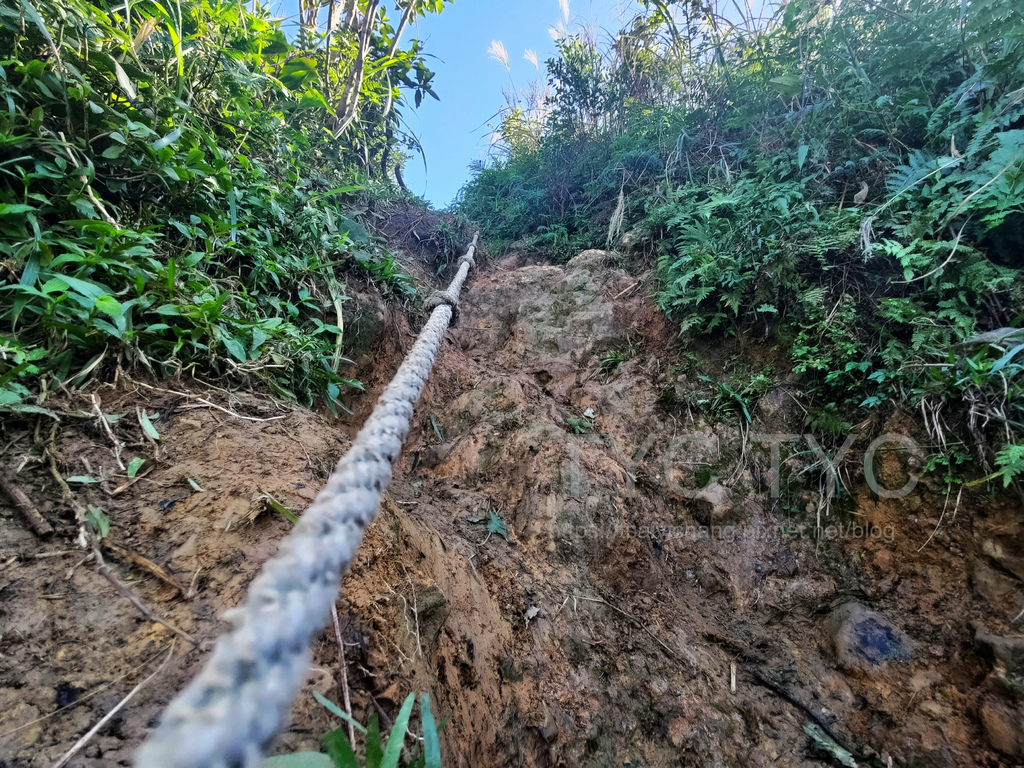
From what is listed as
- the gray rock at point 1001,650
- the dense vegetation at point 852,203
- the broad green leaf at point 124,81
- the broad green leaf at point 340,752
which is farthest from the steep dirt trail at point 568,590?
the broad green leaf at point 124,81

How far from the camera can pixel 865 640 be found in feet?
4.82

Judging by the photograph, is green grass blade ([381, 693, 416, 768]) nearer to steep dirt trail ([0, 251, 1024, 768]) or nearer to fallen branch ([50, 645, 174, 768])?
steep dirt trail ([0, 251, 1024, 768])

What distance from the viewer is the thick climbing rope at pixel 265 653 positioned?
0.30 m

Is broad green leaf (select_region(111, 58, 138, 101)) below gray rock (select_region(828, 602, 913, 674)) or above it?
above

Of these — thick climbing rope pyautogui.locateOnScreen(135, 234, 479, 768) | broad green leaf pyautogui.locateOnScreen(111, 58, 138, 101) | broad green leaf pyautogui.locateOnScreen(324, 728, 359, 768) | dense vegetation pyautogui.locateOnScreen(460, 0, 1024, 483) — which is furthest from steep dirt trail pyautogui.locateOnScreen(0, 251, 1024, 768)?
broad green leaf pyautogui.locateOnScreen(111, 58, 138, 101)

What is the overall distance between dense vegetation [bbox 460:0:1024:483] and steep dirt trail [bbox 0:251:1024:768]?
0.23 metres

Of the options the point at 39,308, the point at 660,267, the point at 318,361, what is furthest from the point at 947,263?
the point at 39,308

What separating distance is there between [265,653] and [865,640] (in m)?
2.00

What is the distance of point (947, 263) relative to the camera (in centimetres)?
172

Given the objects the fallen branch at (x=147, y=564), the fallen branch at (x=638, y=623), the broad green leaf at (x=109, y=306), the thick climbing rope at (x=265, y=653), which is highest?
the broad green leaf at (x=109, y=306)

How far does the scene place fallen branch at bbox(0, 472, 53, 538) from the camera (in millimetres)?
890

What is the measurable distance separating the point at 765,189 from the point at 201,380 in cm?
315

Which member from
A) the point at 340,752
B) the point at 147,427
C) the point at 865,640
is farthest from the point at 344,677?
the point at 865,640

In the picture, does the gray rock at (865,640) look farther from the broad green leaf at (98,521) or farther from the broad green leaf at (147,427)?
the broad green leaf at (147,427)
